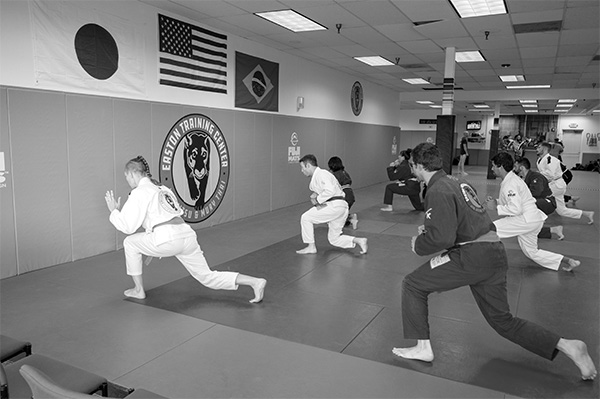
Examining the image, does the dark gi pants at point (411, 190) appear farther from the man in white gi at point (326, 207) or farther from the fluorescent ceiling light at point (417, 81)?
the fluorescent ceiling light at point (417, 81)

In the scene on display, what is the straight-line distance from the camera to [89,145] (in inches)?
211

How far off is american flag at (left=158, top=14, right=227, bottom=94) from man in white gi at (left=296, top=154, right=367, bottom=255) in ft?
7.96

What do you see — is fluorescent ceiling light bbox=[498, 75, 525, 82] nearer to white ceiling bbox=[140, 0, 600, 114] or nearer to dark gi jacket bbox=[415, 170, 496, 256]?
white ceiling bbox=[140, 0, 600, 114]

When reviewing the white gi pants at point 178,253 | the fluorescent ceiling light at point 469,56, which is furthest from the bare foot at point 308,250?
the fluorescent ceiling light at point 469,56

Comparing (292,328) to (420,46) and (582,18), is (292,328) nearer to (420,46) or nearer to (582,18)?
(582,18)

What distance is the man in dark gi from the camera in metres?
2.80

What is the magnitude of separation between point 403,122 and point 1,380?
1047 inches

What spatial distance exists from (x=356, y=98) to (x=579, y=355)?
11153 millimetres

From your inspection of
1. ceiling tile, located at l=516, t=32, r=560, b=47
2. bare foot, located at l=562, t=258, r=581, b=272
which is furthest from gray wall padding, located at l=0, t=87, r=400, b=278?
ceiling tile, located at l=516, t=32, r=560, b=47

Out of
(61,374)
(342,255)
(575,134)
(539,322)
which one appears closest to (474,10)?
(342,255)

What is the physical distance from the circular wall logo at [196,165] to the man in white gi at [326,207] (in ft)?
6.82

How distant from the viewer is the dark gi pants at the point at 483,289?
2.84m

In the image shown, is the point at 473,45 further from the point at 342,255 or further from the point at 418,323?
the point at 418,323

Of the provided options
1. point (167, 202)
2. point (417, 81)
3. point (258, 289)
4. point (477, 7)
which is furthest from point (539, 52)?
point (167, 202)
